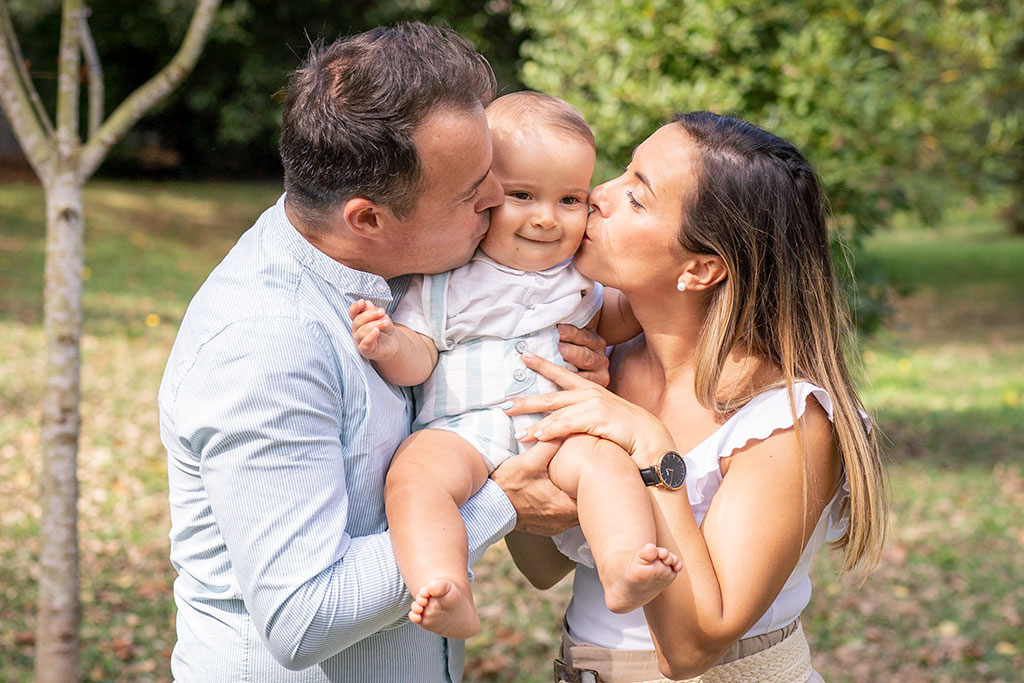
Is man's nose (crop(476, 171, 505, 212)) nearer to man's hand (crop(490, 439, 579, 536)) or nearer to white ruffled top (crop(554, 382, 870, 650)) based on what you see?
man's hand (crop(490, 439, 579, 536))

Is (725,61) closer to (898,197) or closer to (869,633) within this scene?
(898,197)

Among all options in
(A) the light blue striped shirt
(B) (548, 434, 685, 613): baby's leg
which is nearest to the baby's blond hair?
(A) the light blue striped shirt

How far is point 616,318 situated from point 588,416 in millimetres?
486

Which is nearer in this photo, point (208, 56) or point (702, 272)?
point (702, 272)

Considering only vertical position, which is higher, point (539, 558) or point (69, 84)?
point (69, 84)

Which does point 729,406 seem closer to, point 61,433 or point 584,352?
point 584,352

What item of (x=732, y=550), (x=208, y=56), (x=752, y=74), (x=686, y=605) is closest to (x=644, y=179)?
(x=732, y=550)

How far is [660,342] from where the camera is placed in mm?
2545

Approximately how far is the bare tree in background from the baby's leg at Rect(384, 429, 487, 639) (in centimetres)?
213

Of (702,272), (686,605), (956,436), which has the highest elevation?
(702,272)

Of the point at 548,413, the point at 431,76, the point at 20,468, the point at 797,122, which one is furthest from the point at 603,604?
the point at 20,468

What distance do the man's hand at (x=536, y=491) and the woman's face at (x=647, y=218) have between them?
1.46ft

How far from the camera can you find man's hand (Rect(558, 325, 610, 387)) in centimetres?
254

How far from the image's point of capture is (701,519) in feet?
7.53
